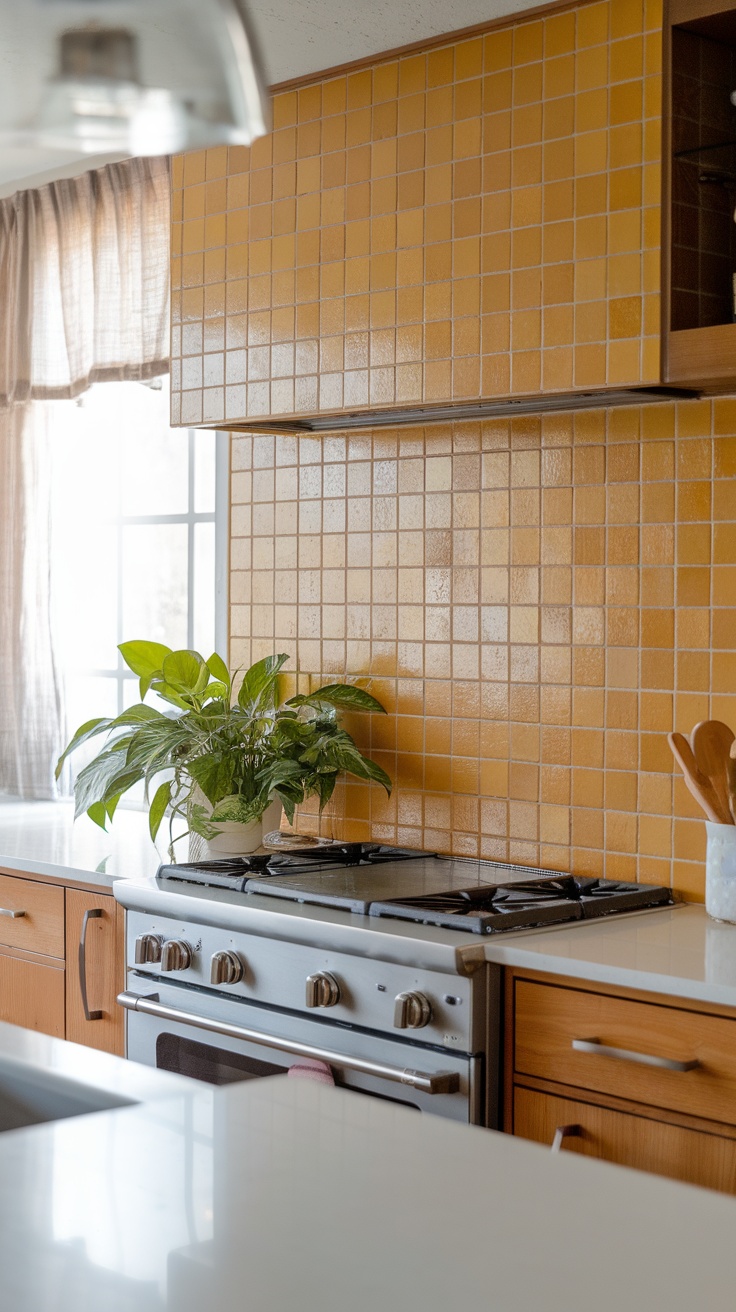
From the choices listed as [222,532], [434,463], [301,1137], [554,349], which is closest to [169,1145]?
[301,1137]

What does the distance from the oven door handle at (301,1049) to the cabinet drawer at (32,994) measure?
0.30m

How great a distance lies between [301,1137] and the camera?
3.77 ft

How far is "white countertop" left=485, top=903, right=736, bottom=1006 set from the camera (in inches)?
71.3

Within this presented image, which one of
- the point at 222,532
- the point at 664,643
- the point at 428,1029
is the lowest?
the point at 428,1029

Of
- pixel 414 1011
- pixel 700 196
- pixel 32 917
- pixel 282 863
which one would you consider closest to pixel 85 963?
pixel 32 917

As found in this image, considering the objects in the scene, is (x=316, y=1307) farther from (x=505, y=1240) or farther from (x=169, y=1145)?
(x=169, y=1145)

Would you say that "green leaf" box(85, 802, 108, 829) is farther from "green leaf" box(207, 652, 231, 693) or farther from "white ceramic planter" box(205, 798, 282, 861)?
"green leaf" box(207, 652, 231, 693)

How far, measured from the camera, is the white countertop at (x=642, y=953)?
1811 mm

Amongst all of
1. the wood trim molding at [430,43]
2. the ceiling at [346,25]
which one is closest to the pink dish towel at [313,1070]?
the ceiling at [346,25]

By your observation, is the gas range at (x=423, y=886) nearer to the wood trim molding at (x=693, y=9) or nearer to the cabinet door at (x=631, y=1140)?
the cabinet door at (x=631, y=1140)

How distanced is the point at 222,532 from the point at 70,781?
90cm

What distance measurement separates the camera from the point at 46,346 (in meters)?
3.76

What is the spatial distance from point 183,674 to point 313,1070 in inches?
37.4

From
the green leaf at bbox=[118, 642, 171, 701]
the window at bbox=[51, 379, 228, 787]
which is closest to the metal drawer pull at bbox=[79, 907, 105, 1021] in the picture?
the green leaf at bbox=[118, 642, 171, 701]
